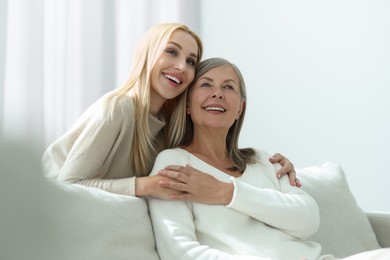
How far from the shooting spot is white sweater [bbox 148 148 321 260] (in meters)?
1.41

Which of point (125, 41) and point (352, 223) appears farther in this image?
point (125, 41)

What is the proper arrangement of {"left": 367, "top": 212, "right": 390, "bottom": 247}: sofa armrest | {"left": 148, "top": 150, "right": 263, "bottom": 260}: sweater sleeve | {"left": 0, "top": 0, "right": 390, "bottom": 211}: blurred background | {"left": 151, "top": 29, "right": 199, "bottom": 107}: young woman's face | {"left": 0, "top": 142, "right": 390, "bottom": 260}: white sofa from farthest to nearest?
{"left": 0, "top": 0, "right": 390, "bottom": 211}: blurred background < {"left": 367, "top": 212, "right": 390, "bottom": 247}: sofa armrest < {"left": 151, "top": 29, "right": 199, "bottom": 107}: young woman's face < {"left": 148, "top": 150, "right": 263, "bottom": 260}: sweater sleeve < {"left": 0, "top": 142, "right": 390, "bottom": 260}: white sofa

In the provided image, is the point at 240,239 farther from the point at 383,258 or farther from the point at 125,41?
the point at 125,41

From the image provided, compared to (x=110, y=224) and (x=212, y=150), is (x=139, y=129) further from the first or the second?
(x=110, y=224)

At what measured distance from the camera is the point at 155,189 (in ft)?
4.74

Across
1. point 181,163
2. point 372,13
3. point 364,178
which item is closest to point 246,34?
point 372,13

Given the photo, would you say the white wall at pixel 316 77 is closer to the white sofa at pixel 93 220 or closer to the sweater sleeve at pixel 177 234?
the white sofa at pixel 93 220

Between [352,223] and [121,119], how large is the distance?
95 centimetres

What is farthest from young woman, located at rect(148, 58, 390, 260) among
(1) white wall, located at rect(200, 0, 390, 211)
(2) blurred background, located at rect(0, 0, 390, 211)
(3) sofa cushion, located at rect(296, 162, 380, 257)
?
(1) white wall, located at rect(200, 0, 390, 211)

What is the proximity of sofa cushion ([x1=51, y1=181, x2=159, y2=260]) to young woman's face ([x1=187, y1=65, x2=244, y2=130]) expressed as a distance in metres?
0.38

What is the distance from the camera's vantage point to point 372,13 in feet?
9.98

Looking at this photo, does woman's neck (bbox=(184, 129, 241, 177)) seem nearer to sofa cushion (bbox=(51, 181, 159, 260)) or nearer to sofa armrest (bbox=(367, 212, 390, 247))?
sofa cushion (bbox=(51, 181, 159, 260))

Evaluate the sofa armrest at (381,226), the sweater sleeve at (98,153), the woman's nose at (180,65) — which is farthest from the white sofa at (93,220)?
the woman's nose at (180,65)

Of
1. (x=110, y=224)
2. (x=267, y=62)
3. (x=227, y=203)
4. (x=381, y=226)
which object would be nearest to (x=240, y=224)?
(x=227, y=203)
